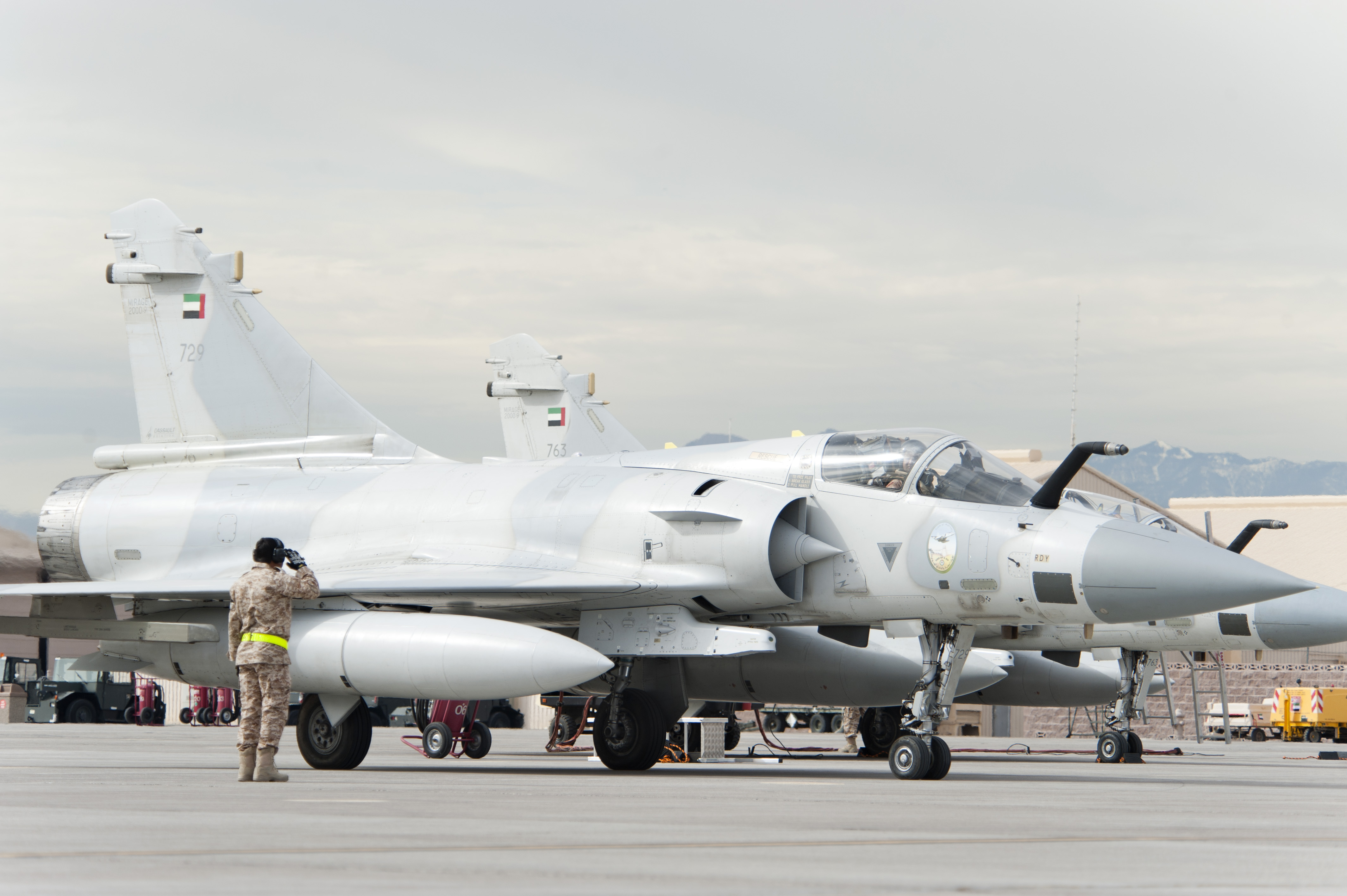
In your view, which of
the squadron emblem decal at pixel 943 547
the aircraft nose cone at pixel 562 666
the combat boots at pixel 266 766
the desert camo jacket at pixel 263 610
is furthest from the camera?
the squadron emblem decal at pixel 943 547

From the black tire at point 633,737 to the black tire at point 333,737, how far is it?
1955mm

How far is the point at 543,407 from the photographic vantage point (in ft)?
90.7

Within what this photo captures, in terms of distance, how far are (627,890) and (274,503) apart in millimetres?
12063

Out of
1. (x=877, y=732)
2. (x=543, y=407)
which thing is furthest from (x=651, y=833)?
(x=543, y=407)

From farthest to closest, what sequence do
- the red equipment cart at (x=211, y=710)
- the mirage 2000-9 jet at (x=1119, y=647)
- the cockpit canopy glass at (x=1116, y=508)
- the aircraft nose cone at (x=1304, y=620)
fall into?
the red equipment cart at (x=211, y=710) → the aircraft nose cone at (x=1304, y=620) → the mirage 2000-9 jet at (x=1119, y=647) → the cockpit canopy glass at (x=1116, y=508)

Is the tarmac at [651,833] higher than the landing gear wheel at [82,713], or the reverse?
the landing gear wheel at [82,713]

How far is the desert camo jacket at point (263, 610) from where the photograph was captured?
10.7 meters

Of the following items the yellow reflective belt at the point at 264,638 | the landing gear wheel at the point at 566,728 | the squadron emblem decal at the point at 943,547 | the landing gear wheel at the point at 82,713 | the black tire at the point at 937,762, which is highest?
the squadron emblem decal at the point at 943,547

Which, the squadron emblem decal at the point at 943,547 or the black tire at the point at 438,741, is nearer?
the squadron emblem decal at the point at 943,547

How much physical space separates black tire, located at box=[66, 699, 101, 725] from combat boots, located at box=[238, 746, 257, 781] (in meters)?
27.3

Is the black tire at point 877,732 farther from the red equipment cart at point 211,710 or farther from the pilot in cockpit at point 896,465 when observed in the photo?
the red equipment cart at point 211,710

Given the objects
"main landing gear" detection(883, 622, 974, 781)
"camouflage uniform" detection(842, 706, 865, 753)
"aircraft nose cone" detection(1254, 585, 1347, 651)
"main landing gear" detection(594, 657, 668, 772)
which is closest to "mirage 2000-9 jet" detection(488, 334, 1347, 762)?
"aircraft nose cone" detection(1254, 585, 1347, 651)

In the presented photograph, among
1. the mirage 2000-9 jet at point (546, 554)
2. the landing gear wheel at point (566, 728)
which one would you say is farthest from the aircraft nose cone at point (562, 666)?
the landing gear wheel at point (566, 728)

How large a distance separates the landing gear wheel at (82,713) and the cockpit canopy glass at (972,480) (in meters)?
28.0
